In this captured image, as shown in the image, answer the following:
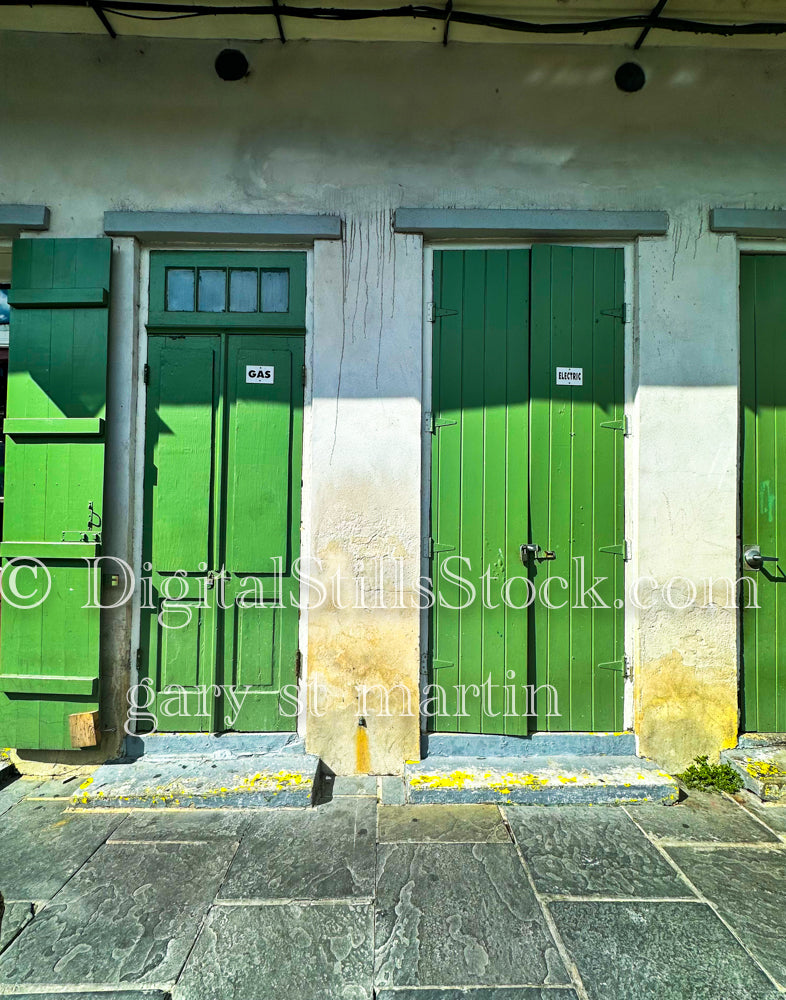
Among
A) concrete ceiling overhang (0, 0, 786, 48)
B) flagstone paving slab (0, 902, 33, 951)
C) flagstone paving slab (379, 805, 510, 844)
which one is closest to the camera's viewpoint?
flagstone paving slab (0, 902, 33, 951)

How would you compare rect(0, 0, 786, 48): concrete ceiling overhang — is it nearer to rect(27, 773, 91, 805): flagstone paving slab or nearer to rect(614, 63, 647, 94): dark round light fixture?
rect(614, 63, 647, 94): dark round light fixture

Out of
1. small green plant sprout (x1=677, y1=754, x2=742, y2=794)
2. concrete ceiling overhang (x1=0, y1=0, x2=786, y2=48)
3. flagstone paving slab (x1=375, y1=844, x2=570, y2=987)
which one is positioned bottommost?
flagstone paving slab (x1=375, y1=844, x2=570, y2=987)

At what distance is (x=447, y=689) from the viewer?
126 inches

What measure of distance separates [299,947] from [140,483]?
2.42m

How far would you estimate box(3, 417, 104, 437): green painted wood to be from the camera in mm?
3086

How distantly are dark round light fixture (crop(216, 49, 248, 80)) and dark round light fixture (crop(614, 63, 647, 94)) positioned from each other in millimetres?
2164

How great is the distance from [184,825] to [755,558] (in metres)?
3.36

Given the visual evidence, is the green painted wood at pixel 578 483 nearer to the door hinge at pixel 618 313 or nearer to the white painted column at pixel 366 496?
the door hinge at pixel 618 313

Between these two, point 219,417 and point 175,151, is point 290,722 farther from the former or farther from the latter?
point 175,151

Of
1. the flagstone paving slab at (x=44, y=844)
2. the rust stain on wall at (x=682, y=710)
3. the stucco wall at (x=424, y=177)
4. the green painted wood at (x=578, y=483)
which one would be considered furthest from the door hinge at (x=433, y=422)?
the flagstone paving slab at (x=44, y=844)

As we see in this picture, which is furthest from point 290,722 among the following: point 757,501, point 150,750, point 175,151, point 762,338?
point 762,338

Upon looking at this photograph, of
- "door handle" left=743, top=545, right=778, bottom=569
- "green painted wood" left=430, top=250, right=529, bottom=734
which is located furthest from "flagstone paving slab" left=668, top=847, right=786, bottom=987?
"door handle" left=743, top=545, right=778, bottom=569

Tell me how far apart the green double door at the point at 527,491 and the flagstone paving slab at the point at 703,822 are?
1.78ft

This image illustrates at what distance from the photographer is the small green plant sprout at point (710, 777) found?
3000 millimetres
